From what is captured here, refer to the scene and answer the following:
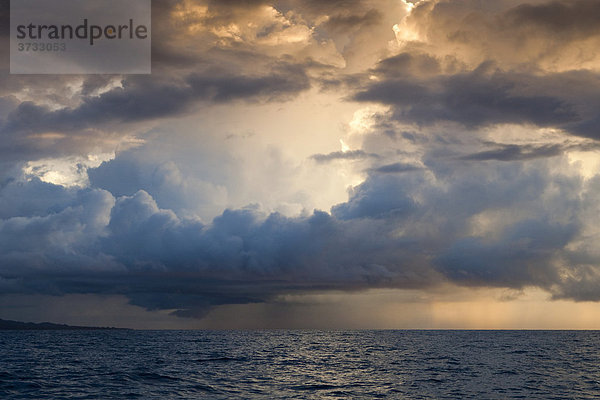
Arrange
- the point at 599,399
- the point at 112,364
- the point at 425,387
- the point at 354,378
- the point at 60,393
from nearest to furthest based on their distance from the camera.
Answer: the point at 599,399, the point at 60,393, the point at 425,387, the point at 354,378, the point at 112,364

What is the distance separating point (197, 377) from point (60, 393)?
17355 mm

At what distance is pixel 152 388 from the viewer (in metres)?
53.7

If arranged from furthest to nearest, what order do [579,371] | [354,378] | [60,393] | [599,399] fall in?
1. [579,371]
2. [354,378]
3. [60,393]
4. [599,399]

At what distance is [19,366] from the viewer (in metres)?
76.9

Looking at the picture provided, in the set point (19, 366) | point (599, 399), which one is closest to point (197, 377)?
point (19, 366)

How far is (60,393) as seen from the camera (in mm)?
50250

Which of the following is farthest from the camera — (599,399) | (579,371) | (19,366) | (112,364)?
(112,364)

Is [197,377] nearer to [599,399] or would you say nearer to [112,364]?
[112,364]

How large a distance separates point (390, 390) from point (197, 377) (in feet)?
80.7

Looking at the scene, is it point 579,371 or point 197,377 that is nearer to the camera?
point 197,377

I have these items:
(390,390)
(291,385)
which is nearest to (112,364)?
(291,385)

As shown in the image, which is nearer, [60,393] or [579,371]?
[60,393]

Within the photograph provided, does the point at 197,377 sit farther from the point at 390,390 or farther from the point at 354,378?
the point at 390,390

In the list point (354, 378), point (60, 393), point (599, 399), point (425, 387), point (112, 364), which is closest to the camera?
point (599, 399)
